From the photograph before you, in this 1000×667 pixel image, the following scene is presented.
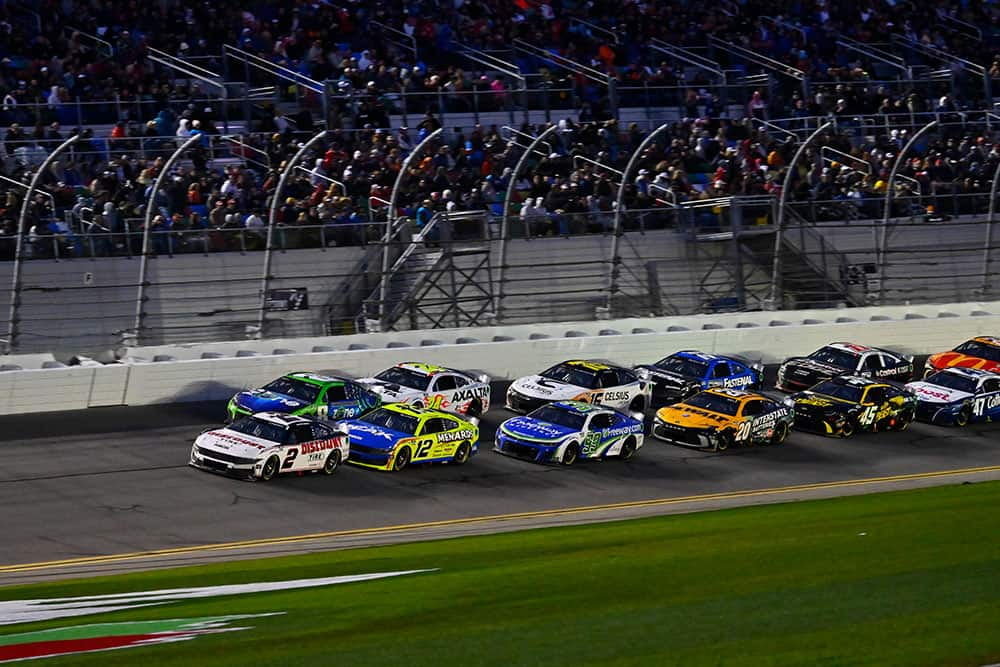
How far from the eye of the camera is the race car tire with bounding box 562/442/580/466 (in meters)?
26.3

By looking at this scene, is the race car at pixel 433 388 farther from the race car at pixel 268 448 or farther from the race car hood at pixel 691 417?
the race car at pixel 268 448

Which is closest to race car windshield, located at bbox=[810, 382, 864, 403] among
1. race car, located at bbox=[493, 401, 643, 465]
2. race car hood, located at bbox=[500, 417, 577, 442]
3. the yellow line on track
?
the yellow line on track

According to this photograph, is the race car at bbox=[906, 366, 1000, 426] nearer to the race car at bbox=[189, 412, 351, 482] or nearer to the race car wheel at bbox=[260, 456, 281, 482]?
the race car at bbox=[189, 412, 351, 482]

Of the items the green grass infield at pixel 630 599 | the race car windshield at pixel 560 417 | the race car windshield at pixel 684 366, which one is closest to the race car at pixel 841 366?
the race car windshield at pixel 684 366

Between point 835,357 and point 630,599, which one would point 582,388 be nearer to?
point 835,357

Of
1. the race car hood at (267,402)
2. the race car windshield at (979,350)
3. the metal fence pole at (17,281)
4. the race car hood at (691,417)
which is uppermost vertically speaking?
the metal fence pole at (17,281)

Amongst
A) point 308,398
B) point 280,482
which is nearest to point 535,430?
point 308,398

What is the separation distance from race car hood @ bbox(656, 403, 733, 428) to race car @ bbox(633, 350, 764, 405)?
7.52 feet

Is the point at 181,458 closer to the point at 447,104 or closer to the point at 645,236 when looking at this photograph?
the point at 645,236

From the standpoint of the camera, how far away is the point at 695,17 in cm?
4841

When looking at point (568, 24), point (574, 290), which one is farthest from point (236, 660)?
point (568, 24)

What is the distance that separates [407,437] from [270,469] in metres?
2.53

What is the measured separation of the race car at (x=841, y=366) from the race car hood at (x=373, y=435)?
1048cm

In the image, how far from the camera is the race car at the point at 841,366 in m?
32.5
